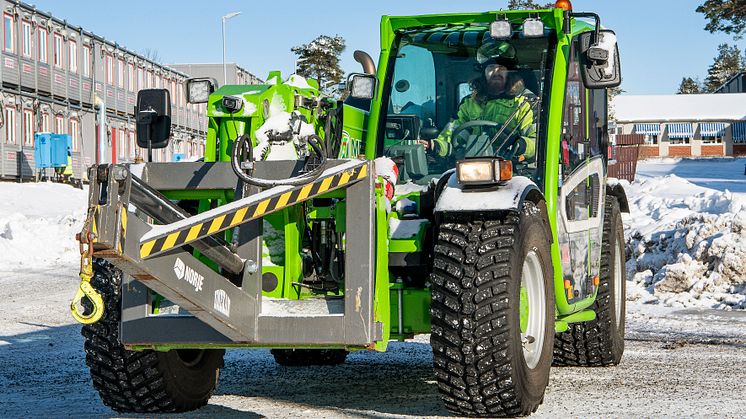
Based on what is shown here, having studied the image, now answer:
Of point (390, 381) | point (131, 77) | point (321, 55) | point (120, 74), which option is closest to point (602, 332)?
point (390, 381)

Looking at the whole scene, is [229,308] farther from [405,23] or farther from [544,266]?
[405,23]

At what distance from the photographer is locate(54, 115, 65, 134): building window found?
4106 centimetres

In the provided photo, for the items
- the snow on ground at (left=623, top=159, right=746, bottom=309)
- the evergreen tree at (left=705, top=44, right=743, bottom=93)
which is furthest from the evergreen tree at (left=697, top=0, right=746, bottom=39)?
the evergreen tree at (left=705, top=44, right=743, bottom=93)

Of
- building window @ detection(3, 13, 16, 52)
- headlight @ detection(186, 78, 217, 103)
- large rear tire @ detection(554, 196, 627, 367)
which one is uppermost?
building window @ detection(3, 13, 16, 52)

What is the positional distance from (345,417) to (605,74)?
2713 mm

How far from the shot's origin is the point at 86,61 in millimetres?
43469

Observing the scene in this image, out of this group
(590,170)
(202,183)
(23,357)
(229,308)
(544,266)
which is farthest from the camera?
(23,357)

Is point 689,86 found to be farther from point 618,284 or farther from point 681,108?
point 618,284

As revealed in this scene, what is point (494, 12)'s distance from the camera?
7586mm

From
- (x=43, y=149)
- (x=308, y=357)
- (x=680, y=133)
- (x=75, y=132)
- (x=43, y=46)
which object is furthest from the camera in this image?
(x=680, y=133)

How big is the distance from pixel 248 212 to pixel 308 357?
391cm

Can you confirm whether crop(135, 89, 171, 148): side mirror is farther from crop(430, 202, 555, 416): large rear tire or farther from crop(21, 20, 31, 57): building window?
crop(21, 20, 31, 57): building window

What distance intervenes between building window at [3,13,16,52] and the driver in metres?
30.9

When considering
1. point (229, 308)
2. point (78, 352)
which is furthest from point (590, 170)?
point (78, 352)
